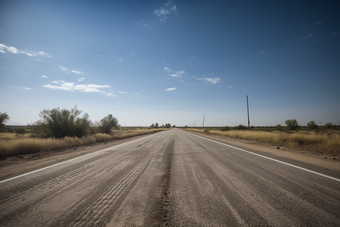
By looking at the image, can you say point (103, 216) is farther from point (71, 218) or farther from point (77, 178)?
point (77, 178)

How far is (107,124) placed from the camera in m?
26.6

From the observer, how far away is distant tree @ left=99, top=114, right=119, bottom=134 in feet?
84.5

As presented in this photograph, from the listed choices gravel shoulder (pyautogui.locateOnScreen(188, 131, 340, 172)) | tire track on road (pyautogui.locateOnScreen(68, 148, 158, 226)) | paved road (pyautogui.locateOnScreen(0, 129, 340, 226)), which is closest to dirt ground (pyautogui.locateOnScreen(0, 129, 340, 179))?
gravel shoulder (pyautogui.locateOnScreen(188, 131, 340, 172))

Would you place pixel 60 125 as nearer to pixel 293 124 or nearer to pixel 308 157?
pixel 308 157

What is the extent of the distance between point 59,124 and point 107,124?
42.5ft

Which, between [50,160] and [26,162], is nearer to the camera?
[26,162]

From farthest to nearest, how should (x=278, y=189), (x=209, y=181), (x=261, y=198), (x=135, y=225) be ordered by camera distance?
(x=209, y=181)
(x=278, y=189)
(x=261, y=198)
(x=135, y=225)

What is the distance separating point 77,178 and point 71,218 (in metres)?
2.00

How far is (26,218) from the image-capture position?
1964mm

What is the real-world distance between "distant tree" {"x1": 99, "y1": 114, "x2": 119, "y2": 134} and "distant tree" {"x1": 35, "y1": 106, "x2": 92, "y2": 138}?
10.4 m

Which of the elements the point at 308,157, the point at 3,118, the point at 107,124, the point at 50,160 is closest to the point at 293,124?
the point at 308,157

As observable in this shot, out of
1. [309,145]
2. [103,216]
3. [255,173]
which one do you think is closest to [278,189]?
[255,173]

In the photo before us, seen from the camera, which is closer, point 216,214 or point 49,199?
point 216,214

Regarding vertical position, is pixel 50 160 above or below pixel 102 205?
below
